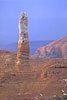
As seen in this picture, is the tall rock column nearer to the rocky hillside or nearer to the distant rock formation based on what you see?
the rocky hillside

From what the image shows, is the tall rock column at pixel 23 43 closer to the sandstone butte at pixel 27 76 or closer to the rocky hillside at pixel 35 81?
the sandstone butte at pixel 27 76

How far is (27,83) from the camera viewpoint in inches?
1235

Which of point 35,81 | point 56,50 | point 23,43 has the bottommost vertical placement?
point 35,81

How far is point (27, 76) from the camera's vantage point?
32.2 metres

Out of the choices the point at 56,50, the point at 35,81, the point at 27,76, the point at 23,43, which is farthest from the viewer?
the point at 56,50

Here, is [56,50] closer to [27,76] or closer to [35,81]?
[27,76]

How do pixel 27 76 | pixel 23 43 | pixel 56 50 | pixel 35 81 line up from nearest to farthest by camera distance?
pixel 35 81
pixel 27 76
pixel 23 43
pixel 56 50

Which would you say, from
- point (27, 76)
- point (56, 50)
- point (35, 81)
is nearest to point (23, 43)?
point (27, 76)

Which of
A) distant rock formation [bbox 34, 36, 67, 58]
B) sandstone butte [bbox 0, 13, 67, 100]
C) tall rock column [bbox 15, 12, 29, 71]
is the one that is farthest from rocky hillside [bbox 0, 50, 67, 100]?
distant rock formation [bbox 34, 36, 67, 58]

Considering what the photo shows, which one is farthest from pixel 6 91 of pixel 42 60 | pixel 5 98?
pixel 42 60

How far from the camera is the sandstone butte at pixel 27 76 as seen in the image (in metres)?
30.7

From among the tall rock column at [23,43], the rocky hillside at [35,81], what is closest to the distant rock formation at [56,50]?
the tall rock column at [23,43]

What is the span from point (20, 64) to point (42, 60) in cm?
205

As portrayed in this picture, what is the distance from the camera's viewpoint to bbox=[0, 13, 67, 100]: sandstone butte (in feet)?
101
